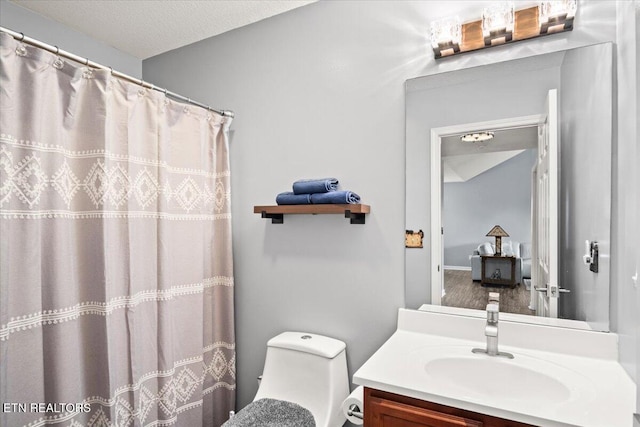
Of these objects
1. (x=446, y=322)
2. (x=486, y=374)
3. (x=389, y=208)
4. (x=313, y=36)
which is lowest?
(x=486, y=374)

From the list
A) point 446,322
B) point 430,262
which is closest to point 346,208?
point 430,262

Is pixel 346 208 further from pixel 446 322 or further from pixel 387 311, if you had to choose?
pixel 446 322

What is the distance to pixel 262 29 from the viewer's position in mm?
2055

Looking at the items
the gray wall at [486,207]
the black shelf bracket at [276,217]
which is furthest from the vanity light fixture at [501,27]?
the black shelf bracket at [276,217]

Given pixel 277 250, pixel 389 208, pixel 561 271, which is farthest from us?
pixel 277 250

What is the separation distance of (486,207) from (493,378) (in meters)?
0.66

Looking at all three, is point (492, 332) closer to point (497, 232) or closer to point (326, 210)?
point (497, 232)

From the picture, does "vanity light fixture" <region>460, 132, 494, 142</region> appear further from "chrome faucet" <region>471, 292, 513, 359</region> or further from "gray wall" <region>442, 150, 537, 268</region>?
"chrome faucet" <region>471, 292, 513, 359</region>

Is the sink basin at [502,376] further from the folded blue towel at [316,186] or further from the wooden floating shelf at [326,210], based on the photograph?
the folded blue towel at [316,186]

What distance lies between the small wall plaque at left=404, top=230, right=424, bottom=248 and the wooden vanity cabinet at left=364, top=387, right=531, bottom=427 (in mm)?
686

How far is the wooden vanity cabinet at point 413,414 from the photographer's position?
103cm

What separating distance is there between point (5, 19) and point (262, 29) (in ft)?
4.18

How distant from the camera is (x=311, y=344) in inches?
68.8

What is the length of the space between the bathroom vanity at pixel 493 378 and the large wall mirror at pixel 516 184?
0.09 metres
